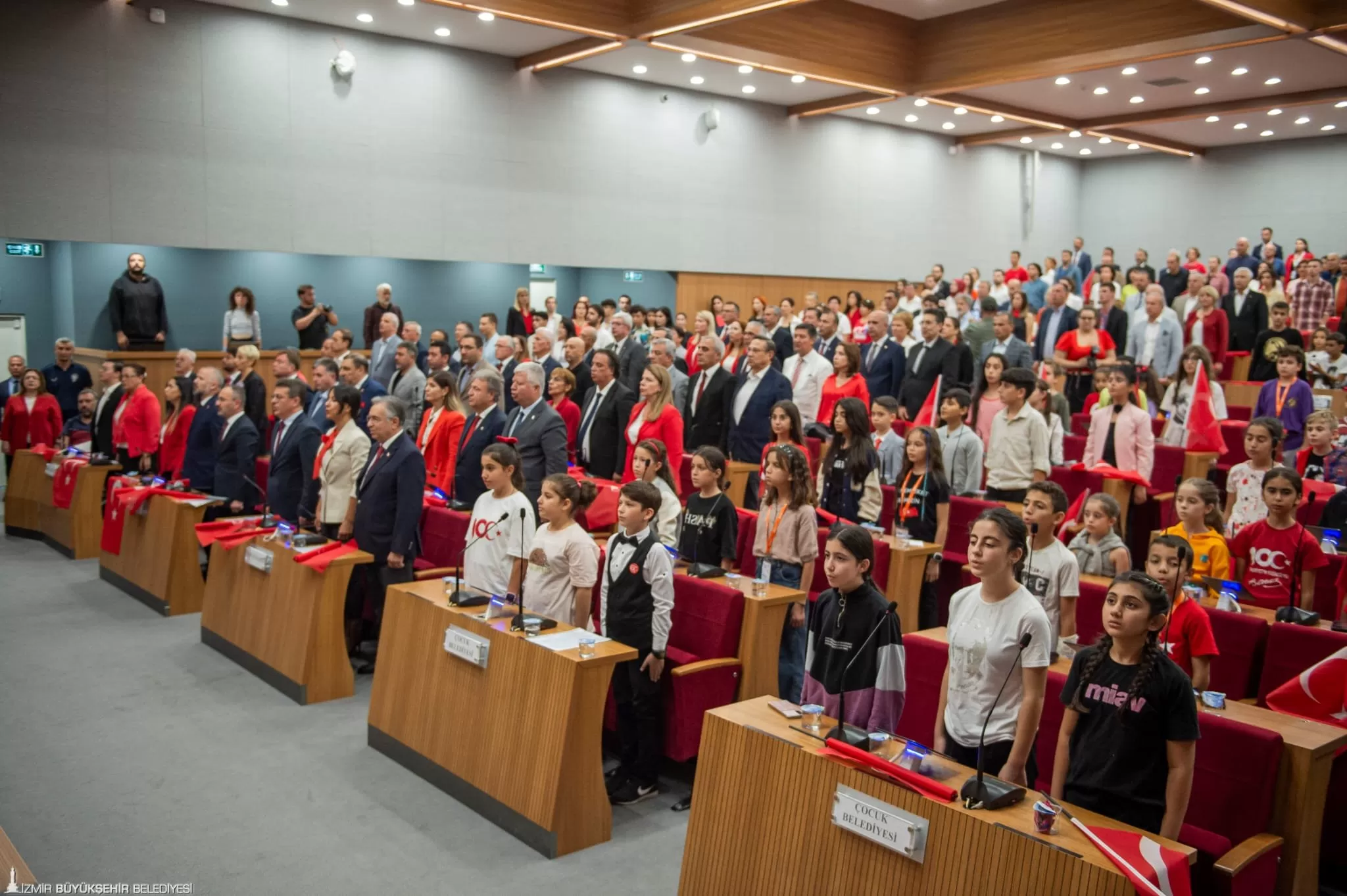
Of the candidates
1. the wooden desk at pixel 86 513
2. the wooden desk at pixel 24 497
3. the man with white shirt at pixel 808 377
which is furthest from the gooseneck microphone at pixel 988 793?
the wooden desk at pixel 24 497

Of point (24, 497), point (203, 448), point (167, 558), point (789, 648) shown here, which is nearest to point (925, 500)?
point (789, 648)

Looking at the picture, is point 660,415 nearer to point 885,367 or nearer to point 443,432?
point 443,432

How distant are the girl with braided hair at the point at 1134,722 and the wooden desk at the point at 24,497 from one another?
29.2ft

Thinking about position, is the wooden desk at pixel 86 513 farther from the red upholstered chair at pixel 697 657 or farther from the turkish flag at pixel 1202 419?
the turkish flag at pixel 1202 419

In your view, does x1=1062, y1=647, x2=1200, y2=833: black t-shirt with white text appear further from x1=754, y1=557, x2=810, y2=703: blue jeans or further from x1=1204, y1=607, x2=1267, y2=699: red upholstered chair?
x1=754, y1=557, x2=810, y2=703: blue jeans

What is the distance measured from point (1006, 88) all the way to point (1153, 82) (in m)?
1.82

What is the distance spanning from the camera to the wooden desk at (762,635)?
15.1 ft

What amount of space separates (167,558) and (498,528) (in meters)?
3.15

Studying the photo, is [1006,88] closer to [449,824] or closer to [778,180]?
[778,180]

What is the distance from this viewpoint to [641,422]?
671cm

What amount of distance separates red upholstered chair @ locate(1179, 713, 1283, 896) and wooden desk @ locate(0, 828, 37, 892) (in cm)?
302

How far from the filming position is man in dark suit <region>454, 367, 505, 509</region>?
656 centimetres

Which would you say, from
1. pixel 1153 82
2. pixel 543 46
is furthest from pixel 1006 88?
pixel 543 46

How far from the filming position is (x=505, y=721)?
4.12 m
